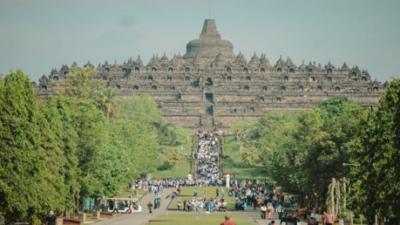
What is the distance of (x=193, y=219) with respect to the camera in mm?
72750

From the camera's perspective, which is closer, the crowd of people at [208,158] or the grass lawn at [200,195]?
the grass lawn at [200,195]

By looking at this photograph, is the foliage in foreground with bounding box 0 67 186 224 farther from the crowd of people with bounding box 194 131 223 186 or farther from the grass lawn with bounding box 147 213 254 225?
the crowd of people with bounding box 194 131 223 186

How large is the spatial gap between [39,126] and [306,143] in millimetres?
32179

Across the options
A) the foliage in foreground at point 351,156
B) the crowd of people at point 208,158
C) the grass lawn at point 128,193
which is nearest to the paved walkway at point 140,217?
the grass lawn at point 128,193

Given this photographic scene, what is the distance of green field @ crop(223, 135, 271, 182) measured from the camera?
130 metres

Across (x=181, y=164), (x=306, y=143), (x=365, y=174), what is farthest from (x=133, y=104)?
(x=365, y=174)

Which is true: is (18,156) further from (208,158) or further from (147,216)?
(208,158)

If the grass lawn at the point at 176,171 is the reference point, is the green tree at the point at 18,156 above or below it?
below

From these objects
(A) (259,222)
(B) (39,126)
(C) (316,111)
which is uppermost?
(C) (316,111)

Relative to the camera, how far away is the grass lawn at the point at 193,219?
224 feet

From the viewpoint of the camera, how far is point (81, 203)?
79.4 m

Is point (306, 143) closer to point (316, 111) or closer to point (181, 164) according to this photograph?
point (316, 111)

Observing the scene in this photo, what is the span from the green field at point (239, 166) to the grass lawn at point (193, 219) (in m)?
43.3

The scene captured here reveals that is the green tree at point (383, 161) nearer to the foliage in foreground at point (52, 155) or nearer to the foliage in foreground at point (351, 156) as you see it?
the foliage in foreground at point (351, 156)
